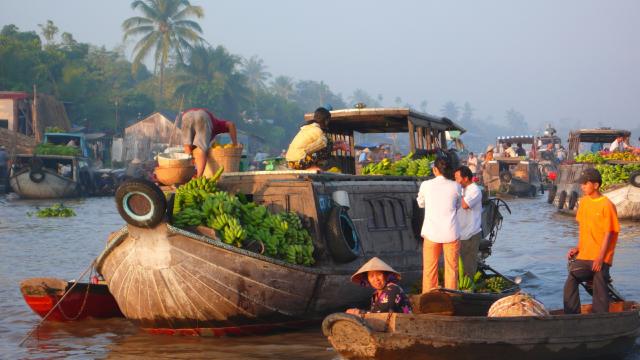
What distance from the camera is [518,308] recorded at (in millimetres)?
6832

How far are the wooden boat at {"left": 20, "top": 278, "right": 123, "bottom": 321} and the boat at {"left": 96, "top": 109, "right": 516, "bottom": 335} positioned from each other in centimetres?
88

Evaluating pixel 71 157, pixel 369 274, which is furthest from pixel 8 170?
pixel 369 274

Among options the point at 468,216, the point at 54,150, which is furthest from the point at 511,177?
the point at 468,216

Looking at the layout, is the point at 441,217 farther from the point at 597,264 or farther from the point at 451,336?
the point at 451,336

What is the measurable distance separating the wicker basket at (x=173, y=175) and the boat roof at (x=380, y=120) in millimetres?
3049

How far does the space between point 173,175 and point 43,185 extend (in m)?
25.5

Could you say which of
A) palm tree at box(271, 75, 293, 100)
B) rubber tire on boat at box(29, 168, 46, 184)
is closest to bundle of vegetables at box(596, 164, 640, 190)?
rubber tire on boat at box(29, 168, 46, 184)

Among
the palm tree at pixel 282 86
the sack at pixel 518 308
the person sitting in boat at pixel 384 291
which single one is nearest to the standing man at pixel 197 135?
the person sitting in boat at pixel 384 291

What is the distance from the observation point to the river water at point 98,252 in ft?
26.9

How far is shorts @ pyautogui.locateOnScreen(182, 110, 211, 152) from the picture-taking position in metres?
9.60

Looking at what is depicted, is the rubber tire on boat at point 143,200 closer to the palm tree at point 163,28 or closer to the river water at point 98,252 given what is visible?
the river water at point 98,252

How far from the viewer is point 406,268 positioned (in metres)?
10.2

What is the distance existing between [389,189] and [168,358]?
3.65m

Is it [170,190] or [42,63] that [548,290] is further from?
[42,63]
